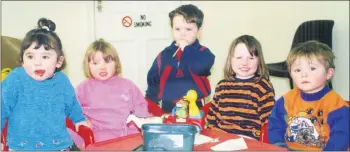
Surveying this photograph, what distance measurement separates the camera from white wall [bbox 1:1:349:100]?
3.02 meters

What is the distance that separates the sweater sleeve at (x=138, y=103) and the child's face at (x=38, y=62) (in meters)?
0.49

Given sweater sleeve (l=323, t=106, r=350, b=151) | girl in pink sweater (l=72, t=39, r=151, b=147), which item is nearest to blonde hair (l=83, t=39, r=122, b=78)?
girl in pink sweater (l=72, t=39, r=151, b=147)

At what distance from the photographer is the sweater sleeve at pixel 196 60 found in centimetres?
209

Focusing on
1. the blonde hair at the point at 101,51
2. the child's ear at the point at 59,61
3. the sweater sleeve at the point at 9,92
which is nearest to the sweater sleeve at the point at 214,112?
the blonde hair at the point at 101,51

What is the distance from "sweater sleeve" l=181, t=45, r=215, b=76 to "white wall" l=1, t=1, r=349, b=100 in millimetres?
450

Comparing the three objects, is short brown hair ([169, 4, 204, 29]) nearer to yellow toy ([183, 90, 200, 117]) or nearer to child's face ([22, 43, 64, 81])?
yellow toy ([183, 90, 200, 117])

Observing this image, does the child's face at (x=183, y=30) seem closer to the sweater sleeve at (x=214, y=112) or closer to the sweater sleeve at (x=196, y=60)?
the sweater sleeve at (x=196, y=60)

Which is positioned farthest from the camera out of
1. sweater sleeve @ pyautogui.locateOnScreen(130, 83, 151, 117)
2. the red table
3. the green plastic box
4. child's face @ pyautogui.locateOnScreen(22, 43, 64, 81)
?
sweater sleeve @ pyautogui.locateOnScreen(130, 83, 151, 117)

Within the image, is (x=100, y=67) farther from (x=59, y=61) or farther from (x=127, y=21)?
(x=127, y=21)

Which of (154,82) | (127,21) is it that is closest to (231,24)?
(127,21)

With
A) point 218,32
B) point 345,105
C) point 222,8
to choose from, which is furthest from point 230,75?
point 222,8

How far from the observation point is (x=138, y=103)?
2145mm

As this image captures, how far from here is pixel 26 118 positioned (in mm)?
1745

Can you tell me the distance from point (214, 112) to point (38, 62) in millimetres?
769
